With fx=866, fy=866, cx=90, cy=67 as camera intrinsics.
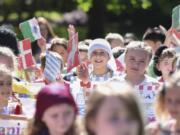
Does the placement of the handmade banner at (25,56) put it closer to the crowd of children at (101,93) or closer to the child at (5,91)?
the crowd of children at (101,93)

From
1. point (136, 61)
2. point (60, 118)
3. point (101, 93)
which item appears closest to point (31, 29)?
point (136, 61)

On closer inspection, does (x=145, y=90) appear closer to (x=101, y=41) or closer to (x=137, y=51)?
(x=137, y=51)

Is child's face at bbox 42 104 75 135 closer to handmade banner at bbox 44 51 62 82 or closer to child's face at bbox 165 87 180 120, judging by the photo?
child's face at bbox 165 87 180 120

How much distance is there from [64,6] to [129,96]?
4239 centimetres

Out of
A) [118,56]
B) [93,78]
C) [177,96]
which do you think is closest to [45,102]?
[177,96]

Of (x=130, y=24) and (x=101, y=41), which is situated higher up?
(x=130, y=24)

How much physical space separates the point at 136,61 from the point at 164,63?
4.33 ft

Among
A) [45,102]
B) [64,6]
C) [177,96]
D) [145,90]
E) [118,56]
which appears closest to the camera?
[177,96]

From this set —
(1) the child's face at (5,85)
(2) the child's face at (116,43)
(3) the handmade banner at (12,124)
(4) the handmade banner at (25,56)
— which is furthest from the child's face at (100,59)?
(2) the child's face at (116,43)

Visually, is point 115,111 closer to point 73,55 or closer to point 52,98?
point 52,98

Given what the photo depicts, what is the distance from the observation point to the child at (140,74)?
8.93 meters

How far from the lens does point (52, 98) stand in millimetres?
6203

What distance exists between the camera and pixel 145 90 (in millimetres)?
9000

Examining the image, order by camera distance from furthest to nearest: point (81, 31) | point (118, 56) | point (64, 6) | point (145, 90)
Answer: point (64, 6), point (81, 31), point (118, 56), point (145, 90)
